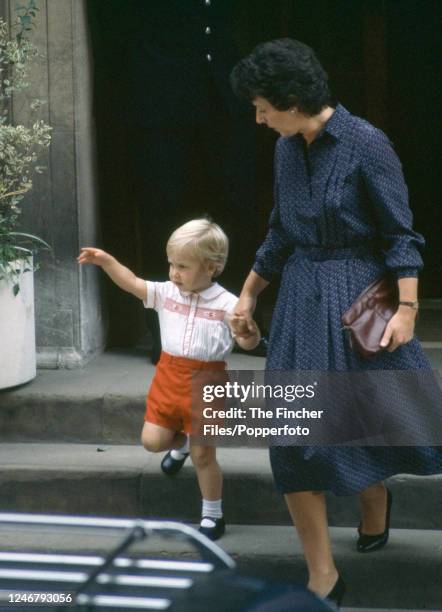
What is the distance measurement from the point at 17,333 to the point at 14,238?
46cm

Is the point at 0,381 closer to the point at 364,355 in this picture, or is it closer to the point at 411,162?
the point at 364,355

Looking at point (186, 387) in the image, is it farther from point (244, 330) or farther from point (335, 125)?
point (335, 125)

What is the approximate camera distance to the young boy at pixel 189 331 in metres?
3.98

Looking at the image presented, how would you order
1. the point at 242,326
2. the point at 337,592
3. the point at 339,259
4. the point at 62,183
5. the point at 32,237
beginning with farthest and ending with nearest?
the point at 62,183 → the point at 32,237 → the point at 242,326 → the point at 337,592 → the point at 339,259

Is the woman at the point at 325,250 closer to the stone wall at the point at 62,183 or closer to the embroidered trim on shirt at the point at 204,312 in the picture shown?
the embroidered trim on shirt at the point at 204,312

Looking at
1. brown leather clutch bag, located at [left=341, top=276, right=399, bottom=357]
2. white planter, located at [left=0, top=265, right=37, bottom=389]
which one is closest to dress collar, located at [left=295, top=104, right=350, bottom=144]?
brown leather clutch bag, located at [left=341, top=276, right=399, bottom=357]

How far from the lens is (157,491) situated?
4430 mm

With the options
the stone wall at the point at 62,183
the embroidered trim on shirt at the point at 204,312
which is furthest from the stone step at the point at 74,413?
the embroidered trim on shirt at the point at 204,312

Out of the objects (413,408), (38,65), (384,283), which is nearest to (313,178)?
(384,283)

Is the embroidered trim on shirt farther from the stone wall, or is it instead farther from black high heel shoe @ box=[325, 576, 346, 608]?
the stone wall

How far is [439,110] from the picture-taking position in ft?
22.6

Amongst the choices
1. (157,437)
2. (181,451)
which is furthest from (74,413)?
(157,437)

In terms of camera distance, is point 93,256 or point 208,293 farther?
point 208,293

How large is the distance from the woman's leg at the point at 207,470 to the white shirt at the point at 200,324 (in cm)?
33
